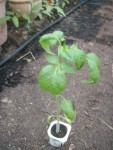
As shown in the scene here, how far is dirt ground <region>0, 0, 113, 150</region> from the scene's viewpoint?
5.80 ft

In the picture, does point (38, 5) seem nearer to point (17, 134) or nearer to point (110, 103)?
point (110, 103)

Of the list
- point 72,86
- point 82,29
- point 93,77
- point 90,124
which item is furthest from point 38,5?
point 93,77

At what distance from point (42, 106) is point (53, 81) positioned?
2.87 ft

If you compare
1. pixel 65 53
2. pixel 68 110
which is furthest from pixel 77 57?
pixel 68 110

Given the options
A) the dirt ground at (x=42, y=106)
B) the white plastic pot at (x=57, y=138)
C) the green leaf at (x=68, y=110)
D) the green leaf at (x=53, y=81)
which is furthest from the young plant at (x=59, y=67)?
the dirt ground at (x=42, y=106)

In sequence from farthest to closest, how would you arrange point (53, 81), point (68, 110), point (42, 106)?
point (42, 106) → point (68, 110) → point (53, 81)

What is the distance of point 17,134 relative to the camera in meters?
1.79

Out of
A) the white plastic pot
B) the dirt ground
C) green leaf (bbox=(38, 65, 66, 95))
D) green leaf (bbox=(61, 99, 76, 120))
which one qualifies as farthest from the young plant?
the dirt ground

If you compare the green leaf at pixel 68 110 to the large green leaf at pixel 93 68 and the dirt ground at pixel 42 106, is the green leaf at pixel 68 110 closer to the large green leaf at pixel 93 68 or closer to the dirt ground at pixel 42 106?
the large green leaf at pixel 93 68

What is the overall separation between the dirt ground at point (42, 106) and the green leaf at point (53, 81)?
698 mm

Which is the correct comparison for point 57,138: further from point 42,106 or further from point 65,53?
point 65,53

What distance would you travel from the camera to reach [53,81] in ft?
3.81

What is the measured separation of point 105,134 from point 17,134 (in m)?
0.63

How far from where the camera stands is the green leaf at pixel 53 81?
116 centimetres
